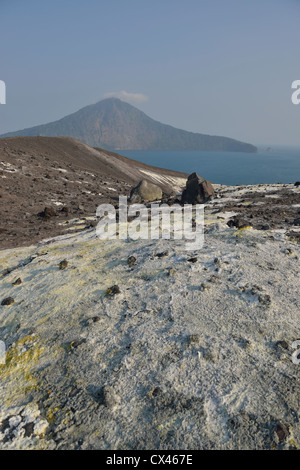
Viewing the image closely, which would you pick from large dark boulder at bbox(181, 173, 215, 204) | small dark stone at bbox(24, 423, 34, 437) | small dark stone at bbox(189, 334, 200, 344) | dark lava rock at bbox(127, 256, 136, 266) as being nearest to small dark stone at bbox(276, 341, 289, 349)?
small dark stone at bbox(189, 334, 200, 344)

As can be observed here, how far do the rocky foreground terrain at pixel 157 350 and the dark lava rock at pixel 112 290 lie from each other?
5cm

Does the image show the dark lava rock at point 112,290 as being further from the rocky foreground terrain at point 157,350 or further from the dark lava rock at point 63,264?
the dark lava rock at point 63,264

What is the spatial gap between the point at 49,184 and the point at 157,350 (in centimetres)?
2919

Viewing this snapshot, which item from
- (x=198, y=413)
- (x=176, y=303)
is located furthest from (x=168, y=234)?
(x=198, y=413)

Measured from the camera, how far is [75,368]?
5.34 m

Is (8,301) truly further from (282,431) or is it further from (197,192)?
(197,192)

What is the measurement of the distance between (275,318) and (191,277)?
230 cm

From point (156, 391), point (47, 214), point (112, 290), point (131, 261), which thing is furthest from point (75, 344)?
point (47, 214)

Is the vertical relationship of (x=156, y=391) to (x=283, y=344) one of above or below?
below

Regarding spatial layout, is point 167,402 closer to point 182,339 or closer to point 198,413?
point 198,413

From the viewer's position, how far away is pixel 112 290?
7340 millimetres

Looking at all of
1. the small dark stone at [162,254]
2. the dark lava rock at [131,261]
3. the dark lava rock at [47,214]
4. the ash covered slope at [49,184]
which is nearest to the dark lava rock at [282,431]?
the small dark stone at [162,254]

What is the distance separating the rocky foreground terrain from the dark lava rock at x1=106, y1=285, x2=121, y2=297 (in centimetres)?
5

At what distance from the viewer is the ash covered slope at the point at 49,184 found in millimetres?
19391
